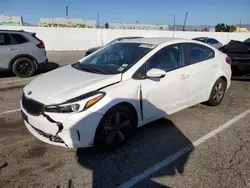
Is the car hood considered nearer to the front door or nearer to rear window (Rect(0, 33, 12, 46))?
the front door

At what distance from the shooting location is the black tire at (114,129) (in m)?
3.03

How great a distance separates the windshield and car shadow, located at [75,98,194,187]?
116cm

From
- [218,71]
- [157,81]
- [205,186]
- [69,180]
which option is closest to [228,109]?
[218,71]

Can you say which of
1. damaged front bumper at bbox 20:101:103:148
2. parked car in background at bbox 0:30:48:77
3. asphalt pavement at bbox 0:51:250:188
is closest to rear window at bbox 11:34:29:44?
parked car in background at bbox 0:30:48:77

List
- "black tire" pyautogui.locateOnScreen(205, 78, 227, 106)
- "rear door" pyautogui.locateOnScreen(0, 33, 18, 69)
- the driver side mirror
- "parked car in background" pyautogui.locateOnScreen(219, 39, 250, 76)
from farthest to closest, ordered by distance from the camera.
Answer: "rear door" pyautogui.locateOnScreen(0, 33, 18, 69), "parked car in background" pyautogui.locateOnScreen(219, 39, 250, 76), "black tire" pyautogui.locateOnScreen(205, 78, 227, 106), the driver side mirror

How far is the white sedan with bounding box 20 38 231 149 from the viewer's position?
2871mm

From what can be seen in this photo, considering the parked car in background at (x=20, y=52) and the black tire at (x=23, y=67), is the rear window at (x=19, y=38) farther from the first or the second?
the black tire at (x=23, y=67)

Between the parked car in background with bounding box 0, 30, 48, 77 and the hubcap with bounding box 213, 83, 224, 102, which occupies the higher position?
the parked car in background with bounding box 0, 30, 48, 77

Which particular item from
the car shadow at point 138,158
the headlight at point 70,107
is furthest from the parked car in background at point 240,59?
the headlight at point 70,107

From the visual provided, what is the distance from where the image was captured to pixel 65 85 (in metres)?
3.15

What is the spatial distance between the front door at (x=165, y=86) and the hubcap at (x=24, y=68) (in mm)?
6232

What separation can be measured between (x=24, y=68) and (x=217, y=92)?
6649mm

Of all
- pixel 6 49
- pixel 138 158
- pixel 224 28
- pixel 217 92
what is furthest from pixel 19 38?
pixel 224 28

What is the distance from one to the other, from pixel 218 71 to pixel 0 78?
23.9 ft
